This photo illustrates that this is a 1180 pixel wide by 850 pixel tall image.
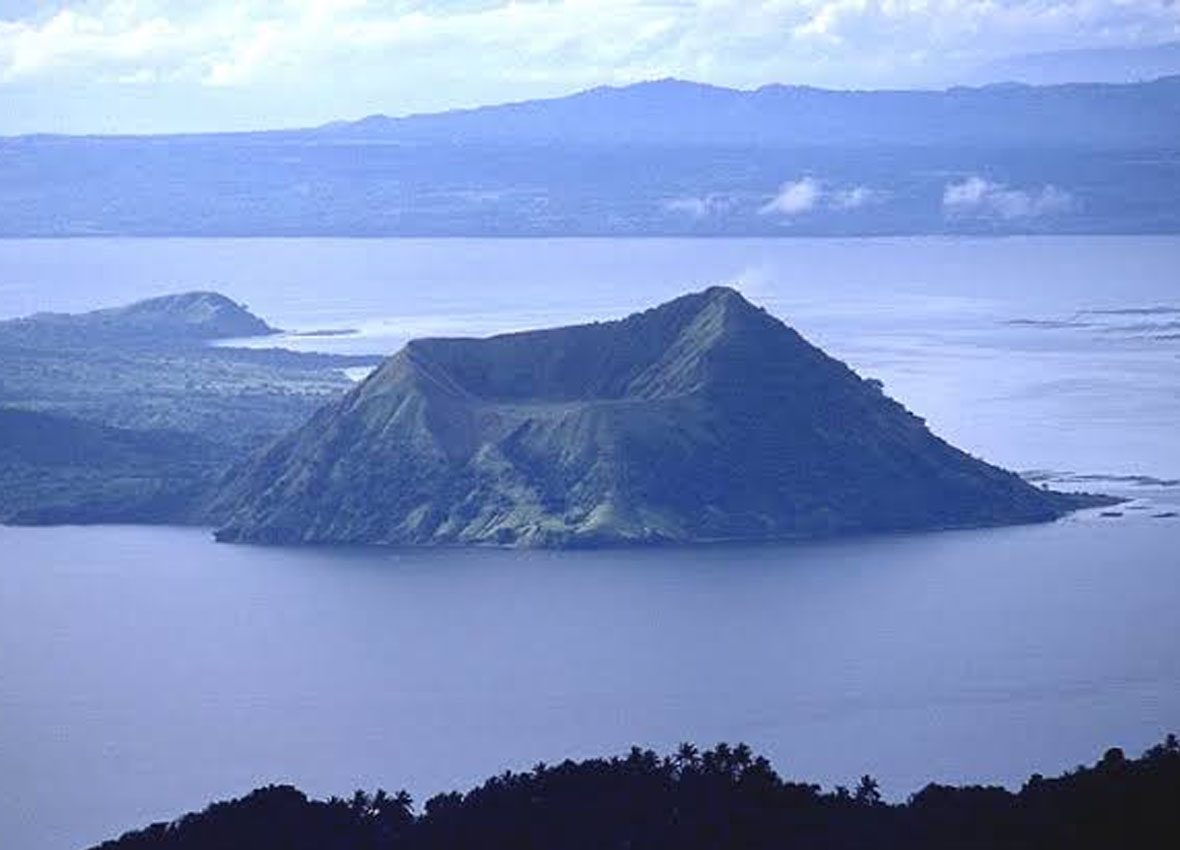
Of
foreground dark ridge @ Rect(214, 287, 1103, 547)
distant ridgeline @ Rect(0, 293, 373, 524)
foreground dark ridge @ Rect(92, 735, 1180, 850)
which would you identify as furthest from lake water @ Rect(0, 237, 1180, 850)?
foreground dark ridge @ Rect(92, 735, 1180, 850)

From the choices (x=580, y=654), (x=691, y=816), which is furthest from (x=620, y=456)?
(x=691, y=816)

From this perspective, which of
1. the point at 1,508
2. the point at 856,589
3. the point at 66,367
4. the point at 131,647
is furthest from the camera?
the point at 66,367

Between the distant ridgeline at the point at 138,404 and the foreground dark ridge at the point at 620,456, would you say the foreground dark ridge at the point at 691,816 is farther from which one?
the distant ridgeline at the point at 138,404

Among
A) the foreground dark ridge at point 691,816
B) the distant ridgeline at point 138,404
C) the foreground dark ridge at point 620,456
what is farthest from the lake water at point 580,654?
the foreground dark ridge at point 691,816

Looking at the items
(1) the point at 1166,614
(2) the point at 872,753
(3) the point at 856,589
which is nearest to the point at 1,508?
(3) the point at 856,589

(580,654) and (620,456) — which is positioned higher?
(620,456)

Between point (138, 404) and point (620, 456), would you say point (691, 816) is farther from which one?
point (138, 404)

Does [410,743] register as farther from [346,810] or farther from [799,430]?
[799,430]

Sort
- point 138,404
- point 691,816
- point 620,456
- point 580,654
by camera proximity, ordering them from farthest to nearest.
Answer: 1. point 138,404
2. point 620,456
3. point 580,654
4. point 691,816
